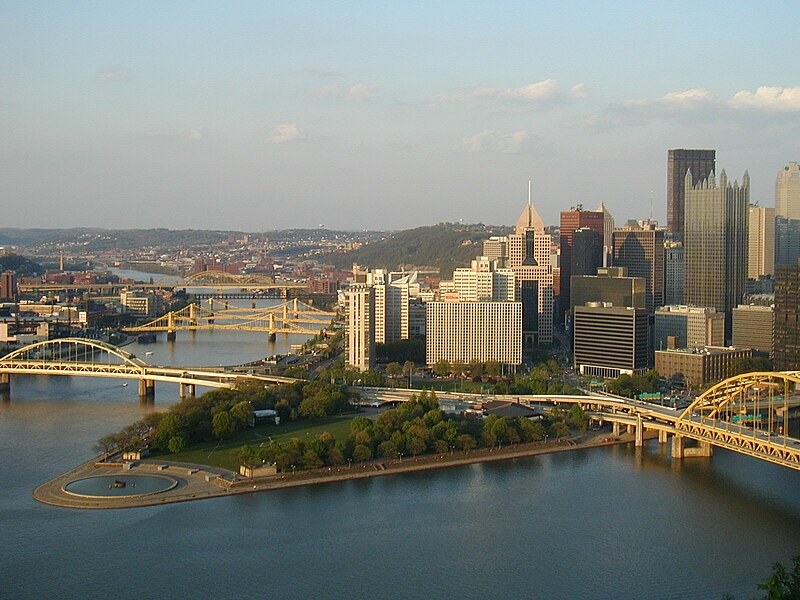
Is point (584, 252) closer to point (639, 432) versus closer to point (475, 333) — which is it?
point (475, 333)

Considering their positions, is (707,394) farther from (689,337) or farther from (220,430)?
(689,337)

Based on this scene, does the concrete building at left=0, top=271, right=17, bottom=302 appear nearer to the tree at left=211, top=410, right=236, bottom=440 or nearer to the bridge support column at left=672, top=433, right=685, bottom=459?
the tree at left=211, top=410, right=236, bottom=440

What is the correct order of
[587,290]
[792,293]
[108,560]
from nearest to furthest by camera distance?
[108,560] < [792,293] < [587,290]

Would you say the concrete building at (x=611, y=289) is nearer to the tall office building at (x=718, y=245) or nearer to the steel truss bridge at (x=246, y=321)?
the tall office building at (x=718, y=245)

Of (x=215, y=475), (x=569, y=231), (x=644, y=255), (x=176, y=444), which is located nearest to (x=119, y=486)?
(x=215, y=475)

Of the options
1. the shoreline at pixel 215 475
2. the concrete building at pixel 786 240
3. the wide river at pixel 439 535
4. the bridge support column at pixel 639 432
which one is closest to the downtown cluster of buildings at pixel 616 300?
the concrete building at pixel 786 240

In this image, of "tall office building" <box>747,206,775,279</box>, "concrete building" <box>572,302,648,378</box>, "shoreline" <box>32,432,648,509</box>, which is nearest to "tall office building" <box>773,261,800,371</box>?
"concrete building" <box>572,302,648,378</box>

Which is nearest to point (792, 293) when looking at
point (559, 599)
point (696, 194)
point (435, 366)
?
point (435, 366)
